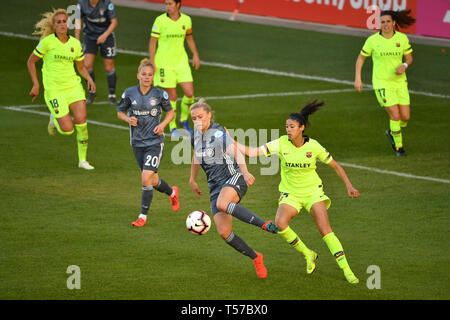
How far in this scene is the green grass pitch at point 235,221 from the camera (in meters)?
11.0

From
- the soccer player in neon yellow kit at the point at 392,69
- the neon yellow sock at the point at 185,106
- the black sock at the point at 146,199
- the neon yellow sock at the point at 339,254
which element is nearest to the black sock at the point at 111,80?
the neon yellow sock at the point at 185,106

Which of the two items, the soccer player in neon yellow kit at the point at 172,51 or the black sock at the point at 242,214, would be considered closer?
the black sock at the point at 242,214

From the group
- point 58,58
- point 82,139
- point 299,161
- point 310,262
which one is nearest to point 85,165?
point 82,139

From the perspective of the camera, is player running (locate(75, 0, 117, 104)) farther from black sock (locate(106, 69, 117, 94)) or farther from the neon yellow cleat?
the neon yellow cleat

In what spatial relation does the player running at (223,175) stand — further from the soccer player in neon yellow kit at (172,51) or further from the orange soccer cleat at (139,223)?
the soccer player in neon yellow kit at (172,51)

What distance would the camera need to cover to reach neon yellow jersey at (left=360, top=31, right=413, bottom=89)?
56.4ft

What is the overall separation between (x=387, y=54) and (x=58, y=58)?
6.10 meters

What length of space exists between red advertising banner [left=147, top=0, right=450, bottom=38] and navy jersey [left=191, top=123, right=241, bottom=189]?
16860 mm

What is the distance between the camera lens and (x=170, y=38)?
1881 centimetres

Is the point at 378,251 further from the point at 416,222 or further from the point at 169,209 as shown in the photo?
the point at 169,209

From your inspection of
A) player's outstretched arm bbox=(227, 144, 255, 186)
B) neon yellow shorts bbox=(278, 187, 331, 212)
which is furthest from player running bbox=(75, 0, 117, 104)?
neon yellow shorts bbox=(278, 187, 331, 212)

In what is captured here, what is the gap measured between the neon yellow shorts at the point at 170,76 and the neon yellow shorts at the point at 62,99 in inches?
115

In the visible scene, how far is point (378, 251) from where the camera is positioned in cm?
1219

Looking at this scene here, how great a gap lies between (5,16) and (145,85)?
68.4 feet
